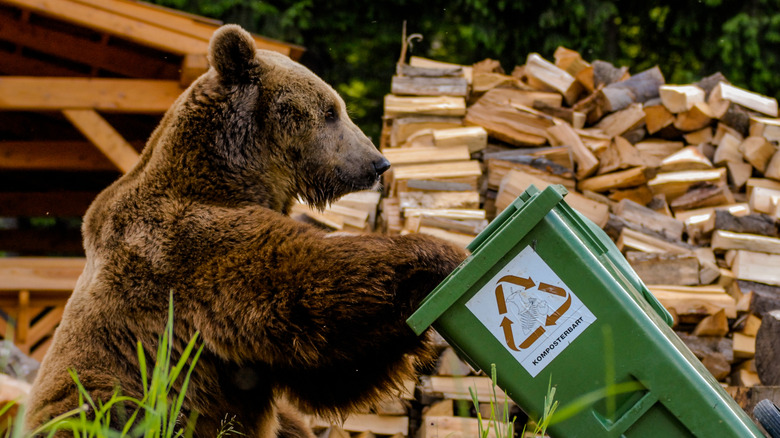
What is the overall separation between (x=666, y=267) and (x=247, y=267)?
2997 mm

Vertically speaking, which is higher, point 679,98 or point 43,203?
point 679,98

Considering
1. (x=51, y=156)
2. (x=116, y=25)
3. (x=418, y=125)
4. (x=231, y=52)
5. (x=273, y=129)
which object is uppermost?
(x=231, y=52)

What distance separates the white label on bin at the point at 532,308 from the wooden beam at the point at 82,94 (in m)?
4.35

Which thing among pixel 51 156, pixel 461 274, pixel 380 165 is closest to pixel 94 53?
pixel 51 156

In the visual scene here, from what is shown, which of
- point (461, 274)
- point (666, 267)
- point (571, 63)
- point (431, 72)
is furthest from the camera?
point (571, 63)

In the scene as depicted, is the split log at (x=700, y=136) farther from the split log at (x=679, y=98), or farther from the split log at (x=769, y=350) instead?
the split log at (x=769, y=350)

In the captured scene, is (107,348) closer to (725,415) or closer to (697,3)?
(725,415)

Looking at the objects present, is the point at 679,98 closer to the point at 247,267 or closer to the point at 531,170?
the point at 531,170

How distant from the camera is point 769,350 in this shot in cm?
358

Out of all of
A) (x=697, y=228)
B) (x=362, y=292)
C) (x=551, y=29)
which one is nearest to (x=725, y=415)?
(x=362, y=292)

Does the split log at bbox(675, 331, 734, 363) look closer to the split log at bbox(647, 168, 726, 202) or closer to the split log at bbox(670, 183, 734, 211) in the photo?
the split log at bbox(670, 183, 734, 211)

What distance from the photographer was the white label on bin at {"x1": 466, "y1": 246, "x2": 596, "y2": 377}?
6.50 ft

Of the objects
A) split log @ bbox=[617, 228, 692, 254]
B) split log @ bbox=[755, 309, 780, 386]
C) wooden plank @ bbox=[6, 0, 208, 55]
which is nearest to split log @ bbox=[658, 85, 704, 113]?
split log @ bbox=[617, 228, 692, 254]

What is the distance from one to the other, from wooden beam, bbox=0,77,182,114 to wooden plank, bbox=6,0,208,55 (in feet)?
1.25
